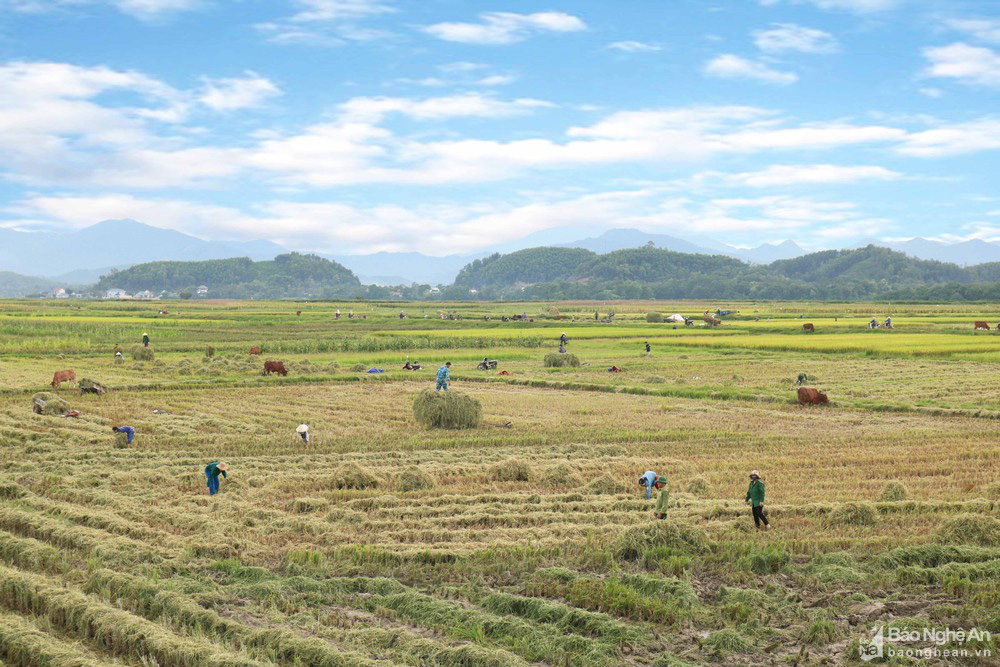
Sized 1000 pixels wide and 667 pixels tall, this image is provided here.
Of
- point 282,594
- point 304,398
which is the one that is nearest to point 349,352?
point 304,398

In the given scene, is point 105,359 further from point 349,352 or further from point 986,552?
point 986,552

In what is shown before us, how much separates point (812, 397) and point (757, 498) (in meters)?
15.0

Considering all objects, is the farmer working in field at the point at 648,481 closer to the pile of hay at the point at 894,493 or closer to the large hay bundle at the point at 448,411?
the pile of hay at the point at 894,493

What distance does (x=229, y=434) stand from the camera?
2097 centimetres

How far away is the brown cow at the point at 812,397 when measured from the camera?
84.7ft

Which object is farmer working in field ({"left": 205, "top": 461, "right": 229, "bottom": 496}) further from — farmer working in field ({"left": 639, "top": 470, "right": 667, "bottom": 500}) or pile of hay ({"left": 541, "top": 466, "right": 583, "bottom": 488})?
farmer working in field ({"left": 639, "top": 470, "right": 667, "bottom": 500})

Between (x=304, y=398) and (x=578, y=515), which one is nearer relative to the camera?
(x=578, y=515)

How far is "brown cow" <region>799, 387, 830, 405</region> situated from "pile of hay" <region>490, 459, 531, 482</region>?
1375cm

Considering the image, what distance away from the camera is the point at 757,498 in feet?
40.0

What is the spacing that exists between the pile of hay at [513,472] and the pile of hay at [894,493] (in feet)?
21.1

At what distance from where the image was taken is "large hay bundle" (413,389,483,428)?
22.3m

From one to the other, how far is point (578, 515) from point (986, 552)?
19.0 feet

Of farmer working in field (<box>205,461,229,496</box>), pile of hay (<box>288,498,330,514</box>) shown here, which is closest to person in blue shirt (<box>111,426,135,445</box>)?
farmer working in field (<box>205,461,229,496</box>)

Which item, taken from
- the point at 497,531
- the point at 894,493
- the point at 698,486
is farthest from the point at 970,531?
the point at 497,531
